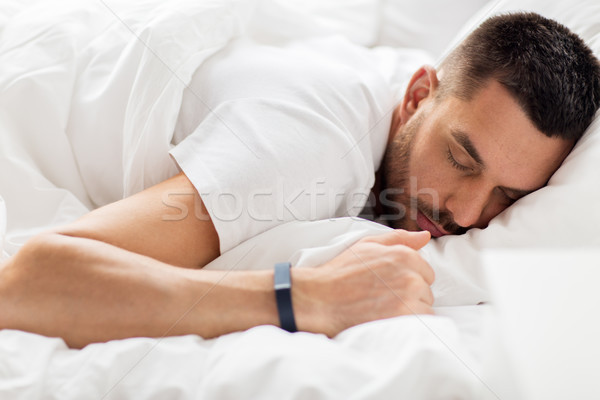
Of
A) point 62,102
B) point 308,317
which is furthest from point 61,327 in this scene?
point 62,102

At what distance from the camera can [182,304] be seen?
2.61 feet

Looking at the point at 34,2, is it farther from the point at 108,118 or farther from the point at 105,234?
the point at 105,234

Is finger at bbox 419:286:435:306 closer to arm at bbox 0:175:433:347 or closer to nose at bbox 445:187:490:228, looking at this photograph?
arm at bbox 0:175:433:347

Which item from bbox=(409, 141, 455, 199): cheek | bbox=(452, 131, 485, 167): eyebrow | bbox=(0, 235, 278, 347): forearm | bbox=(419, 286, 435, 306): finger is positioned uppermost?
bbox=(452, 131, 485, 167): eyebrow

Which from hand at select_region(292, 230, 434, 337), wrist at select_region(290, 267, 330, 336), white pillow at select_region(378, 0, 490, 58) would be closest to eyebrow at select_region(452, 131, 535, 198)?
hand at select_region(292, 230, 434, 337)

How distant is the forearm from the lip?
0.43 metres

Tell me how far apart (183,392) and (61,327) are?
240 millimetres

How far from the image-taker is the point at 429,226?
43.5 inches

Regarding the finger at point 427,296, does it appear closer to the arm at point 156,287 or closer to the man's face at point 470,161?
the arm at point 156,287

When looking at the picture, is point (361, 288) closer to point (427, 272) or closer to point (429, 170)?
point (427, 272)

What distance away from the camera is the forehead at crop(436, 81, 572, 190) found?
999mm

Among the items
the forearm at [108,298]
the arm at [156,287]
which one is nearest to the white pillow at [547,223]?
the arm at [156,287]

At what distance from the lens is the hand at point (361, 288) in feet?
2.66

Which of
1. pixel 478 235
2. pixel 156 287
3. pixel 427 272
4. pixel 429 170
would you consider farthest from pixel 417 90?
pixel 156 287
